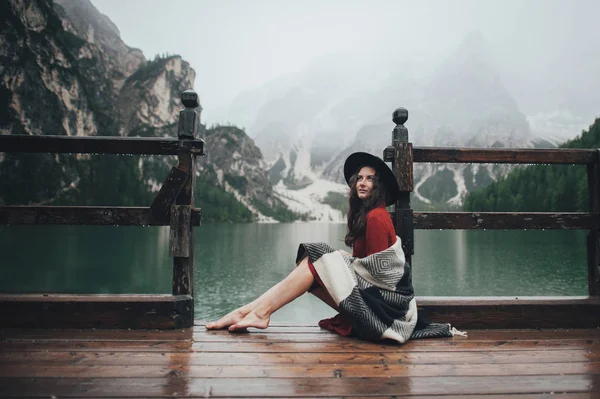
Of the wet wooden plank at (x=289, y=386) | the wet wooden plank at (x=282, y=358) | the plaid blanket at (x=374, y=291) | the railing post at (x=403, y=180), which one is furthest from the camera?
the railing post at (x=403, y=180)

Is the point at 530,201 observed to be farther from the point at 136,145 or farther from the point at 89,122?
the point at 89,122

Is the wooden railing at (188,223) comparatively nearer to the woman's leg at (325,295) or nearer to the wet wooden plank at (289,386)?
the woman's leg at (325,295)

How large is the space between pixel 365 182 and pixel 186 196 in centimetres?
183

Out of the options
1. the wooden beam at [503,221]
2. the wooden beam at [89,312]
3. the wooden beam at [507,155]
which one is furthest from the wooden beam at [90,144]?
the wooden beam at [503,221]

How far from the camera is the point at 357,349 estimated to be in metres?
3.80

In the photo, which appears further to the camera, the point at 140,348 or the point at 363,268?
the point at 363,268

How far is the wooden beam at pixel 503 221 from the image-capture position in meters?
4.81

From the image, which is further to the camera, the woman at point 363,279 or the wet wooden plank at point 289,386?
the woman at point 363,279

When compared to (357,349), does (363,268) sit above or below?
above

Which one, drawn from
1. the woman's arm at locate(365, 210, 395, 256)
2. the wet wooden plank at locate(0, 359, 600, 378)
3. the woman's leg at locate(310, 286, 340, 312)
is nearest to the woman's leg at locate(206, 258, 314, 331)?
the woman's leg at locate(310, 286, 340, 312)

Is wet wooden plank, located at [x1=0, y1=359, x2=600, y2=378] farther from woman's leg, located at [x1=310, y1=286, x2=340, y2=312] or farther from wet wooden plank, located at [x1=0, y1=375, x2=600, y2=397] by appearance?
woman's leg, located at [x1=310, y1=286, x2=340, y2=312]

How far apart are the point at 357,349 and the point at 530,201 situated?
95.3 m

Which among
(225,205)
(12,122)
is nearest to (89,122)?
(12,122)

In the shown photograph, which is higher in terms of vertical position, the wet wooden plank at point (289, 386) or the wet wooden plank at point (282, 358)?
the wet wooden plank at point (282, 358)
